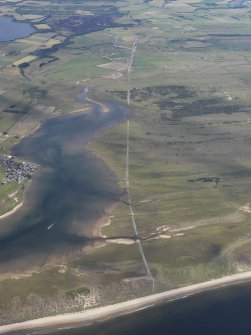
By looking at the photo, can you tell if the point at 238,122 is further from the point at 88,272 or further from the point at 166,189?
the point at 88,272

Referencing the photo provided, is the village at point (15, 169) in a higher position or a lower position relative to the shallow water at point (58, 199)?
higher

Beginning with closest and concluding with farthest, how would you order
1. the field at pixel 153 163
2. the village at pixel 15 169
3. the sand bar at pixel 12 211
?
the field at pixel 153 163
the sand bar at pixel 12 211
the village at pixel 15 169

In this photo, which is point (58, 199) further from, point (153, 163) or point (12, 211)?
point (153, 163)

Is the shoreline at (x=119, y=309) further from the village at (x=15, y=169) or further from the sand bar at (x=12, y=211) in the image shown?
the village at (x=15, y=169)

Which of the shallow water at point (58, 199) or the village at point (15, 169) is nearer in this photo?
the shallow water at point (58, 199)

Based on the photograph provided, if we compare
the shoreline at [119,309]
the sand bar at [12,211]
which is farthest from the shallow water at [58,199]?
the shoreline at [119,309]

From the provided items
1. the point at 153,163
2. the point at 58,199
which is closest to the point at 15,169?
the point at 58,199

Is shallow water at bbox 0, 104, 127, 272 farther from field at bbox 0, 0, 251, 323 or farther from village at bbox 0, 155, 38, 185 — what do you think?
field at bbox 0, 0, 251, 323
